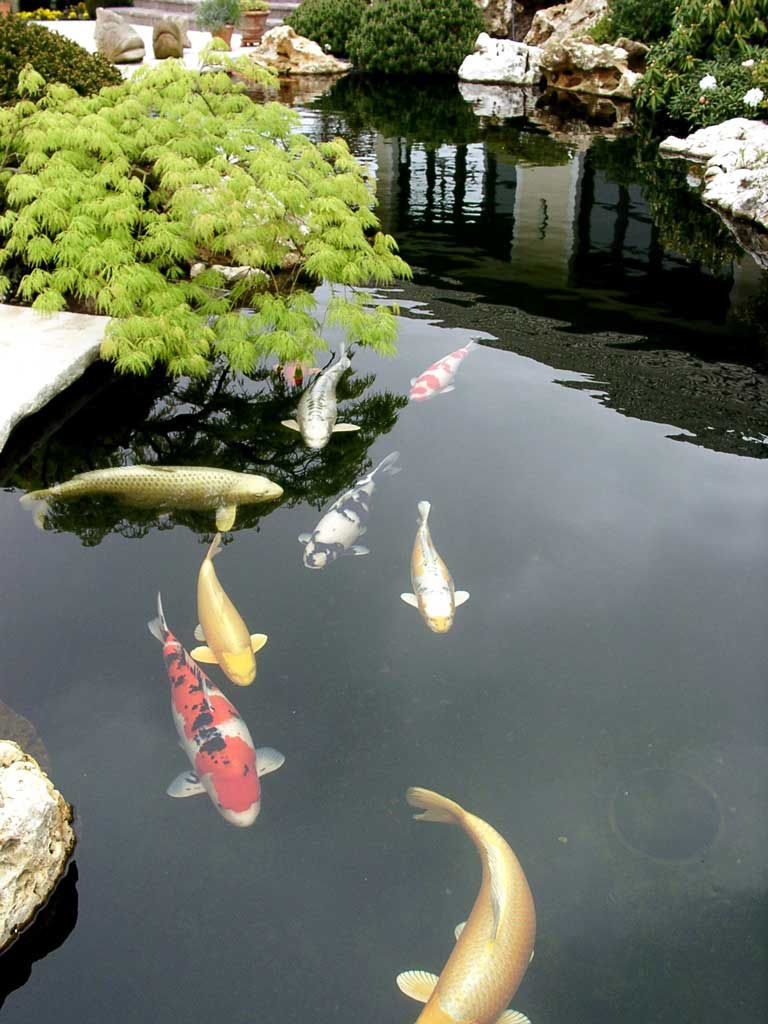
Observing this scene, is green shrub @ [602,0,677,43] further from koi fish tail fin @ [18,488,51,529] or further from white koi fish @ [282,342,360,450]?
koi fish tail fin @ [18,488,51,529]

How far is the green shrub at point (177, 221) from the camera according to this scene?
719 cm

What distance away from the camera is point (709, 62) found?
64.2 ft

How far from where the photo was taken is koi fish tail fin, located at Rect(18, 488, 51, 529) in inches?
237

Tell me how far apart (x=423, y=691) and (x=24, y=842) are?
2060 millimetres

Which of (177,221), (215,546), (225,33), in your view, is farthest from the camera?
(225,33)

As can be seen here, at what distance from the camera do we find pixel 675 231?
504 inches

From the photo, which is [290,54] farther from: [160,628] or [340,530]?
[160,628]

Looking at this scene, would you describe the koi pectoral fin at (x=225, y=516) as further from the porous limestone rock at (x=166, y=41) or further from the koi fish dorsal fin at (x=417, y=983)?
the porous limestone rock at (x=166, y=41)

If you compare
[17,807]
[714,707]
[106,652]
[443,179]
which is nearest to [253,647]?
[106,652]

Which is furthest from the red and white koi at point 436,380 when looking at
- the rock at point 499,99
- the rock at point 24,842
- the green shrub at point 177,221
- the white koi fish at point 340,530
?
the rock at point 499,99

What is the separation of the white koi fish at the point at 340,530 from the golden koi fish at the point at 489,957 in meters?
2.37

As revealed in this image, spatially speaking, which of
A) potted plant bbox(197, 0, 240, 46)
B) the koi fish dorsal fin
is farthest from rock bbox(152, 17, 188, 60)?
the koi fish dorsal fin

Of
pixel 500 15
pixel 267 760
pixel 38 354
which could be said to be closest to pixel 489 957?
pixel 267 760

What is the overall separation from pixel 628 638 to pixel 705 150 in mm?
15164
